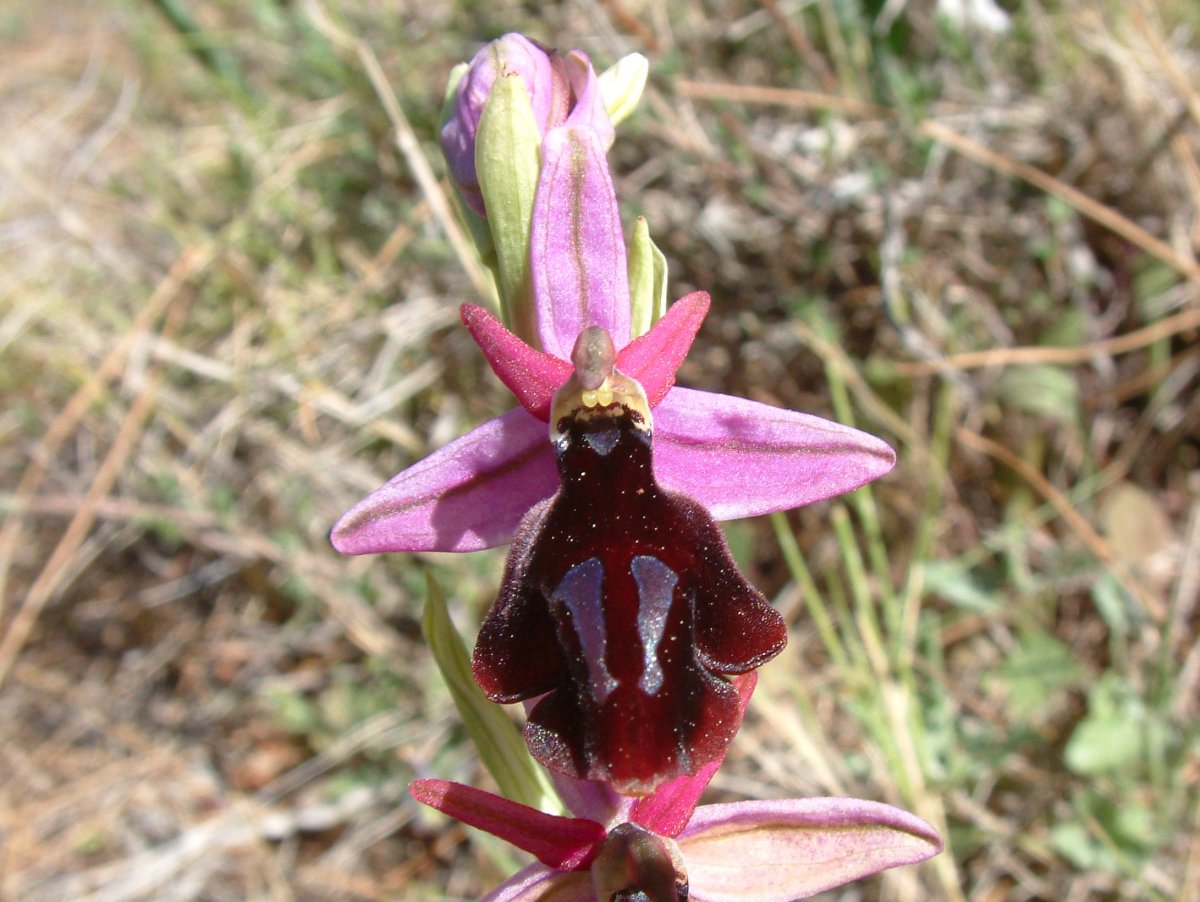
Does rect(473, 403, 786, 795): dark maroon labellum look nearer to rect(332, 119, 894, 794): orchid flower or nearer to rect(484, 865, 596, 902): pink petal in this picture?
rect(332, 119, 894, 794): orchid flower

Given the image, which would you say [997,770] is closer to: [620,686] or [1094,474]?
[1094,474]

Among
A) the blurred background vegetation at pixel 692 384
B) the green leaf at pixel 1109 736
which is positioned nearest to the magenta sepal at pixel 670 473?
the blurred background vegetation at pixel 692 384

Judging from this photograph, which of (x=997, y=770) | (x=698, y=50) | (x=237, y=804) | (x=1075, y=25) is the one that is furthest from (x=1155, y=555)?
(x=237, y=804)

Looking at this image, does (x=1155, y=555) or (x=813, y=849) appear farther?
(x=1155, y=555)

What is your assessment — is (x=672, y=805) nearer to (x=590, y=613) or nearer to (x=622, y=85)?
(x=590, y=613)

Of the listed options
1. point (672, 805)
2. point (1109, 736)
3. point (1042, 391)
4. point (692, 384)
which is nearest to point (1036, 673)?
point (1109, 736)

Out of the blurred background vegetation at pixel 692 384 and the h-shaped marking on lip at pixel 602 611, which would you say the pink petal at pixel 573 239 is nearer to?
the h-shaped marking on lip at pixel 602 611

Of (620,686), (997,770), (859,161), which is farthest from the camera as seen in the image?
(859,161)
